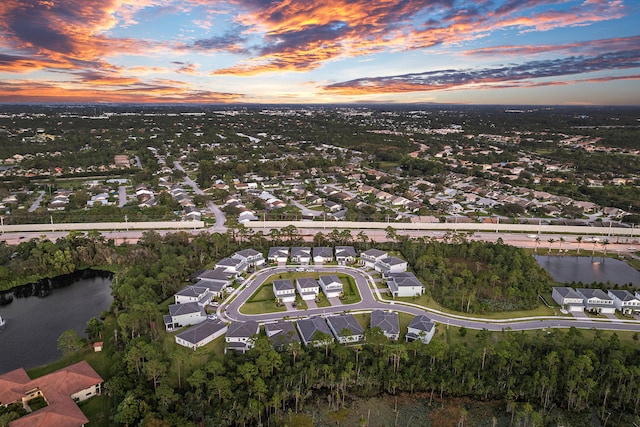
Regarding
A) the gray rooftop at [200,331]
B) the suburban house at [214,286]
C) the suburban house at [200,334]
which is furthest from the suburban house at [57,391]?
the suburban house at [214,286]

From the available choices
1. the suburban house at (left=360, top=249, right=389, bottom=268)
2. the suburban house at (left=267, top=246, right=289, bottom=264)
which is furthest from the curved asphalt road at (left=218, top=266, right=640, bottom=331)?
the suburban house at (left=267, top=246, right=289, bottom=264)

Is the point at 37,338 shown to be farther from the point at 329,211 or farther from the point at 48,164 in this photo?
the point at 48,164

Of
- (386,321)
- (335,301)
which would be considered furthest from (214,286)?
(386,321)

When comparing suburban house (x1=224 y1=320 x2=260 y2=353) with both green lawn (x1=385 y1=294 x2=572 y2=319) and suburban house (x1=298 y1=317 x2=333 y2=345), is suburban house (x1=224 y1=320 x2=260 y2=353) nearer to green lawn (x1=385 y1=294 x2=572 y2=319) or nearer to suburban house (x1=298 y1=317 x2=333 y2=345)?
suburban house (x1=298 y1=317 x2=333 y2=345)

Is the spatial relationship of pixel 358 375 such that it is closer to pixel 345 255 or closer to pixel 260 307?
pixel 260 307

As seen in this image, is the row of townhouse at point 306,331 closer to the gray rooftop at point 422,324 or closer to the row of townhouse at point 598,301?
the gray rooftop at point 422,324

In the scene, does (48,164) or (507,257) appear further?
(48,164)

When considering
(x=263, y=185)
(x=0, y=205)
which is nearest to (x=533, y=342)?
(x=263, y=185)

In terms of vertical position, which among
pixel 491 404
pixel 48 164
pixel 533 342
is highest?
pixel 48 164
